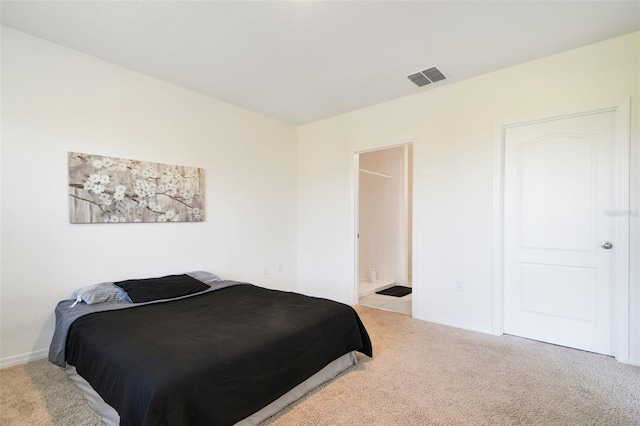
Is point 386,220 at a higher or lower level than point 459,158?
lower

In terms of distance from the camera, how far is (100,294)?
2.55 m

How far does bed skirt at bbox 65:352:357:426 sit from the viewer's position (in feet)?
5.62

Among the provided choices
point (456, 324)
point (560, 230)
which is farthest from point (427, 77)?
point (456, 324)

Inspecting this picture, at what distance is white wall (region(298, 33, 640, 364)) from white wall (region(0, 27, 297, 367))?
47.1 inches

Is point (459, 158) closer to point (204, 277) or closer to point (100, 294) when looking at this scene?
point (204, 277)

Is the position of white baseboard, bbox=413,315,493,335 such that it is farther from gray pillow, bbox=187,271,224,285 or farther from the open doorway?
gray pillow, bbox=187,271,224,285

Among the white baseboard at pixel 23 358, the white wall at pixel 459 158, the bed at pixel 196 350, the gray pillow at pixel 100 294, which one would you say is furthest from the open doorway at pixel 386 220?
the white baseboard at pixel 23 358

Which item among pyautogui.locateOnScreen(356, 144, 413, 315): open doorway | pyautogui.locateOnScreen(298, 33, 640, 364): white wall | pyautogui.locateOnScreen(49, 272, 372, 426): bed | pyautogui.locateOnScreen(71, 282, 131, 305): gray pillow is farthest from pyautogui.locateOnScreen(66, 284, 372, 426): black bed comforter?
pyautogui.locateOnScreen(356, 144, 413, 315): open doorway

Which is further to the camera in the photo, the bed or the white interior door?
the white interior door

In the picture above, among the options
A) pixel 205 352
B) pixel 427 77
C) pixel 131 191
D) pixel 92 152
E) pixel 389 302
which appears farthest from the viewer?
pixel 389 302

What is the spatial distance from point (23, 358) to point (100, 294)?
74 centimetres

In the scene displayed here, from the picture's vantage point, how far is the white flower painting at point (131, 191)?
2721 millimetres

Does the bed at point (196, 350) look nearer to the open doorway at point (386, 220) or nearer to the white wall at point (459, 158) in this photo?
the white wall at point (459, 158)

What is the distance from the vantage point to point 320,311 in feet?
7.72
